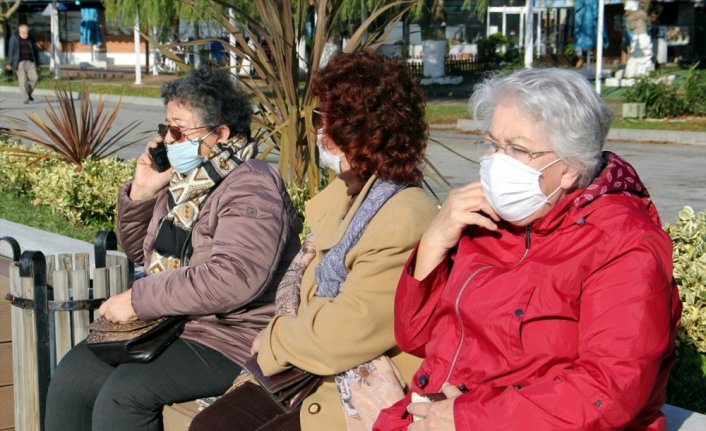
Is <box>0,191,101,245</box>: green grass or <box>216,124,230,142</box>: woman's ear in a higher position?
<box>216,124,230,142</box>: woman's ear

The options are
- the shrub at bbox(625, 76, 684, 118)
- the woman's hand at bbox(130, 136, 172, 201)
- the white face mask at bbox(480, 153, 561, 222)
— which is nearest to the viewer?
the white face mask at bbox(480, 153, 561, 222)

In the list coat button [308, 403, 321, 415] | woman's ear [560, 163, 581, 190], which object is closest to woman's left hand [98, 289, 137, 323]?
coat button [308, 403, 321, 415]

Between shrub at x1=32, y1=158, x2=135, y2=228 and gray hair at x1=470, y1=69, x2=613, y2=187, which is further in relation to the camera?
shrub at x1=32, y1=158, x2=135, y2=228

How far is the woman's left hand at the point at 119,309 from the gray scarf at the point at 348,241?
860 millimetres

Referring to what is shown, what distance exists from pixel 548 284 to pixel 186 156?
208 centimetres

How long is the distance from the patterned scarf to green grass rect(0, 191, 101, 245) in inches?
132

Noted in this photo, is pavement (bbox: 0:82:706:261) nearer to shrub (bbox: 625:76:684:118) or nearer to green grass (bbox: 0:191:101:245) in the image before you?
green grass (bbox: 0:191:101:245)

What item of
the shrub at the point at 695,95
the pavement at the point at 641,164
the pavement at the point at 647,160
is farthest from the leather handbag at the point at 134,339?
the shrub at the point at 695,95

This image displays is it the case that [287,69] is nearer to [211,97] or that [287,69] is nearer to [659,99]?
[211,97]

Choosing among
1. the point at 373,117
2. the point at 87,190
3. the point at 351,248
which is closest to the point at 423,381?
the point at 351,248

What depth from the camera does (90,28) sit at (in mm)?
48750

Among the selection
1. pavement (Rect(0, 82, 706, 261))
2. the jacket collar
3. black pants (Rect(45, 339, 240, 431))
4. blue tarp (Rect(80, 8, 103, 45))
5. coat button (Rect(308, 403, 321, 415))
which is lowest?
pavement (Rect(0, 82, 706, 261))

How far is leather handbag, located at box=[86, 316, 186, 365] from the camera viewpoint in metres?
3.86

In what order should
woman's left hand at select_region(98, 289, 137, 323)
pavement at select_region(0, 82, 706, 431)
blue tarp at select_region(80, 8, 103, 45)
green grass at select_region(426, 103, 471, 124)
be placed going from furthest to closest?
1. blue tarp at select_region(80, 8, 103, 45)
2. green grass at select_region(426, 103, 471, 124)
3. pavement at select_region(0, 82, 706, 431)
4. woman's left hand at select_region(98, 289, 137, 323)
